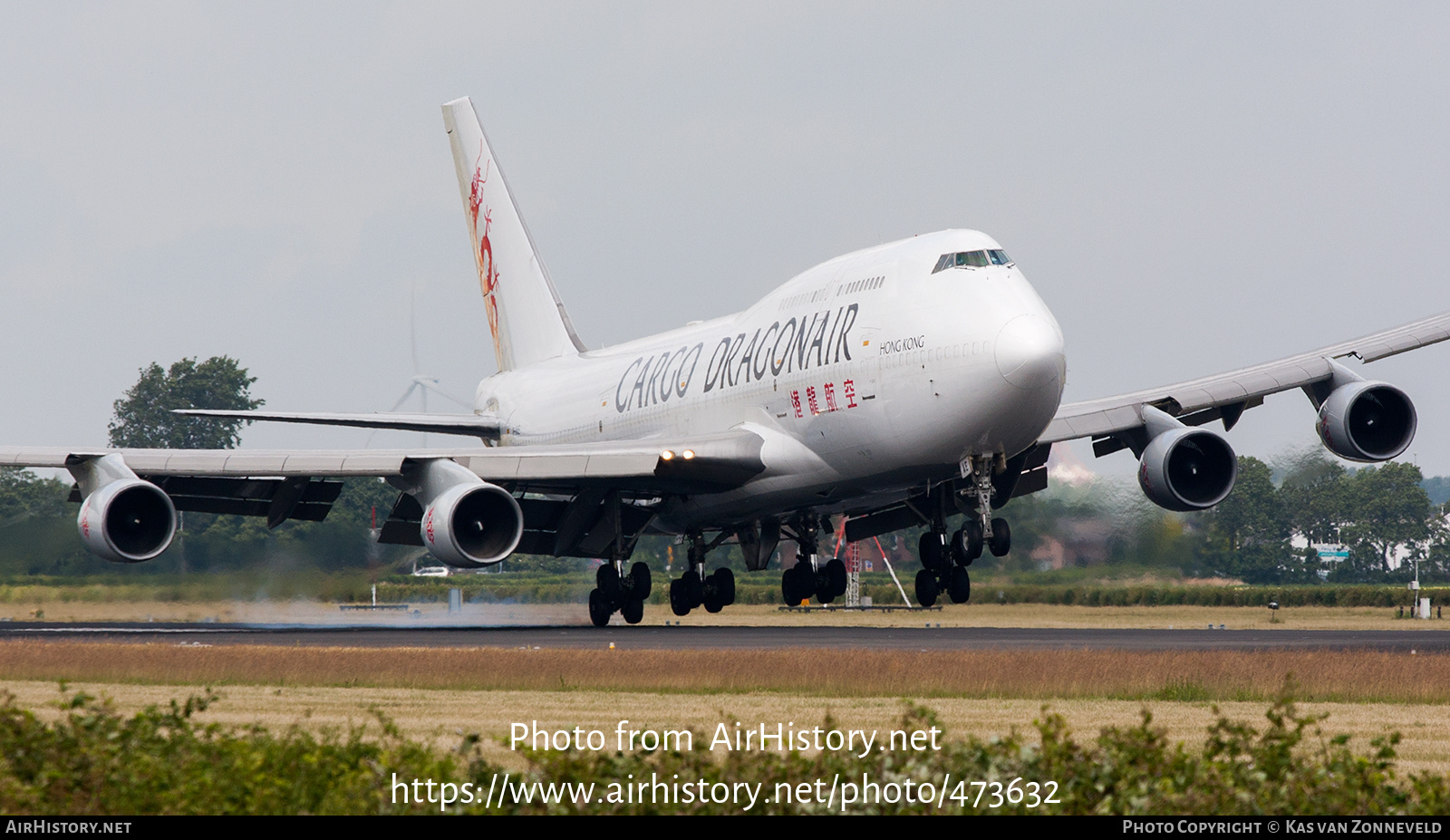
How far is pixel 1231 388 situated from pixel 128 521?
72.7 ft

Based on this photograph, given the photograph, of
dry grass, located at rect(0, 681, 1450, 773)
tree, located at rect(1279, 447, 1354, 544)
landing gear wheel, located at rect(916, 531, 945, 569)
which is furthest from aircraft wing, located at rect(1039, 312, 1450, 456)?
dry grass, located at rect(0, 681, 1450, 773)

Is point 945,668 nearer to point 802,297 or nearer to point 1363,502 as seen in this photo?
point 802,297

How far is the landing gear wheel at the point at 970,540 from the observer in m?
29.6

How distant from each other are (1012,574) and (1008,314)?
50.8 feet

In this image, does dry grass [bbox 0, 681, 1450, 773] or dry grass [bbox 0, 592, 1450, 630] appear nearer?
dry grass [bbox 0, 681, 1450, 773]

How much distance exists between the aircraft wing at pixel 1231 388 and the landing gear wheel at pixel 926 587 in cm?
348

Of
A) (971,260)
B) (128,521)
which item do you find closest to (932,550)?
(971,260)

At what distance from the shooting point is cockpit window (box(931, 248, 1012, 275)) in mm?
28547

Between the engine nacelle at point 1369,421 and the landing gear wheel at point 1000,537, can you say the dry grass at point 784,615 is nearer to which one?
the engine nacelle at point 1369,421

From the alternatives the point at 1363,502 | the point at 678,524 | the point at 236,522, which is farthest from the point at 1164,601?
the point at 236,522

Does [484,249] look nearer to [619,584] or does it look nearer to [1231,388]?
[619,584]

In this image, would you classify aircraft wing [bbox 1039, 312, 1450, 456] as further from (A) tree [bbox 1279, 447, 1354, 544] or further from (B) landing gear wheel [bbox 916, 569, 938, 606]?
(A) tree [bbox 1279, 447, 1354, 544]

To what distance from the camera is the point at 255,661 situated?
2242 cm

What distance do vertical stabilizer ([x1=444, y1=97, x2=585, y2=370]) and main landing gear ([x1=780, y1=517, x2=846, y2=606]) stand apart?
1135 cm
